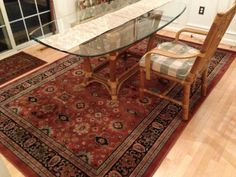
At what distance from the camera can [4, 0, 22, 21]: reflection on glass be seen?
135 inches

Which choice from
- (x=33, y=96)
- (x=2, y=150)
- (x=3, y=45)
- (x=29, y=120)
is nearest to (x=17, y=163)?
(x=2, y=150)

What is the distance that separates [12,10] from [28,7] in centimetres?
25

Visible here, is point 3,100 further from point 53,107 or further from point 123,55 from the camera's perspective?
point 123,55

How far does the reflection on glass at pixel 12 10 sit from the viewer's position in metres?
3.44

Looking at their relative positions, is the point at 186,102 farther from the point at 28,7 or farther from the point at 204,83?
the point at 28,7

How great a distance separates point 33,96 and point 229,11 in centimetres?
192

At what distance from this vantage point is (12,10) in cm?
356

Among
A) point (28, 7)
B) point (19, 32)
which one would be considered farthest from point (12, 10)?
point (19, 32)

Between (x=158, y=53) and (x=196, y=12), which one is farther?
(x=196, y=12)

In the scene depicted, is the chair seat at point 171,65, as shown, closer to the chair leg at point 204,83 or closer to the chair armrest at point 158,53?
the chair armrest at point 158,53

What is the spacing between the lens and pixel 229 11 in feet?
4.82

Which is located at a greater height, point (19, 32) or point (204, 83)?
point (19, 32)

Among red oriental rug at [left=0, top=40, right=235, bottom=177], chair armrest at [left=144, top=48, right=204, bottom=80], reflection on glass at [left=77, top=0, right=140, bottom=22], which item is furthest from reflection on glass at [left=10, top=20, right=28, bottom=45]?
chair armrest at [left=144, top=48, right=204, bottom=80]

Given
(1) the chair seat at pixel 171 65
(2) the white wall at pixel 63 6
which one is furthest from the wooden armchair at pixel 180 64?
(2) the white wall at pixel 63 6
